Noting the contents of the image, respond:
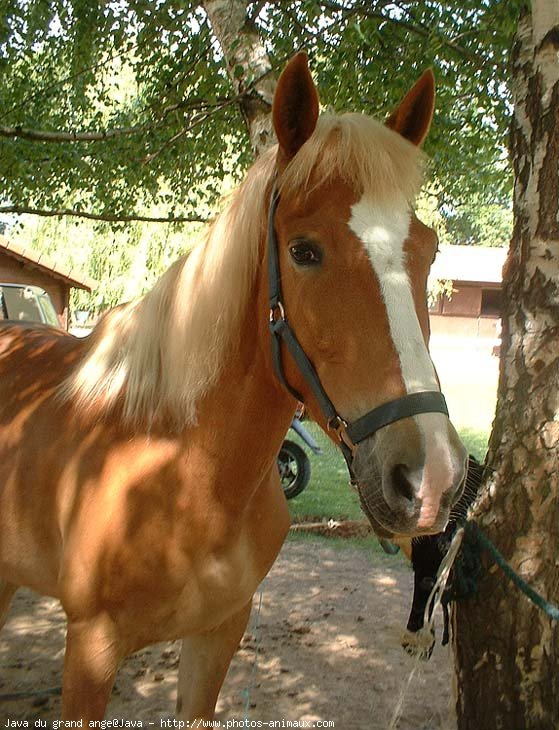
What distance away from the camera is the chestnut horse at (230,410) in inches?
58.4

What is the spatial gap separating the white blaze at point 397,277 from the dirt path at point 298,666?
4.92ft

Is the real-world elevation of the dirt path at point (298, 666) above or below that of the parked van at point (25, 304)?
below

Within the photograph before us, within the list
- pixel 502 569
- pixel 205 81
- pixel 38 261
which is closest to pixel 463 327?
pixel 38 261

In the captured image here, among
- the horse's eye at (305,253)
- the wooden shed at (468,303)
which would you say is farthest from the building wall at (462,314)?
the horse's eye at (305,253)

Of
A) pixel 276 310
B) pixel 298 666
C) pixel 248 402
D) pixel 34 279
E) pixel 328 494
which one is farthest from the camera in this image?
pixel 34 279

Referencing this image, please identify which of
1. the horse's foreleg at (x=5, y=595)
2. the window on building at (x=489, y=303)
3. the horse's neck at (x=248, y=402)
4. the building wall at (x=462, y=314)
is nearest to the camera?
the horse's neck at (x=248, y=402)

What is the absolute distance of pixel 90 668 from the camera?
6.32ft

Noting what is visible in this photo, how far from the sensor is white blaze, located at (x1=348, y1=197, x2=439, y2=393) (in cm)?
144

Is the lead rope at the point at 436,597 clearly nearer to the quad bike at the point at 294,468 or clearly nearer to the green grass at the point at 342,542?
the green grass at the point at 342,542

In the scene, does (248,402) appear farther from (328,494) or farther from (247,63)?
(328,494)

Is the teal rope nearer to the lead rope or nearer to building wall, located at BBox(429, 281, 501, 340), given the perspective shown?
the lead rope

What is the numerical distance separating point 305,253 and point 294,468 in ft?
18.9

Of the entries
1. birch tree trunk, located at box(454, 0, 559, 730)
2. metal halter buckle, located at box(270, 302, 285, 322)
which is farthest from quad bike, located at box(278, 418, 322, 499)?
metal halter buckle, located at box(270, 302, 285, 322)

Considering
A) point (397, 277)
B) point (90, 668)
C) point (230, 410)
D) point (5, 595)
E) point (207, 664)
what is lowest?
point (5, 595)
